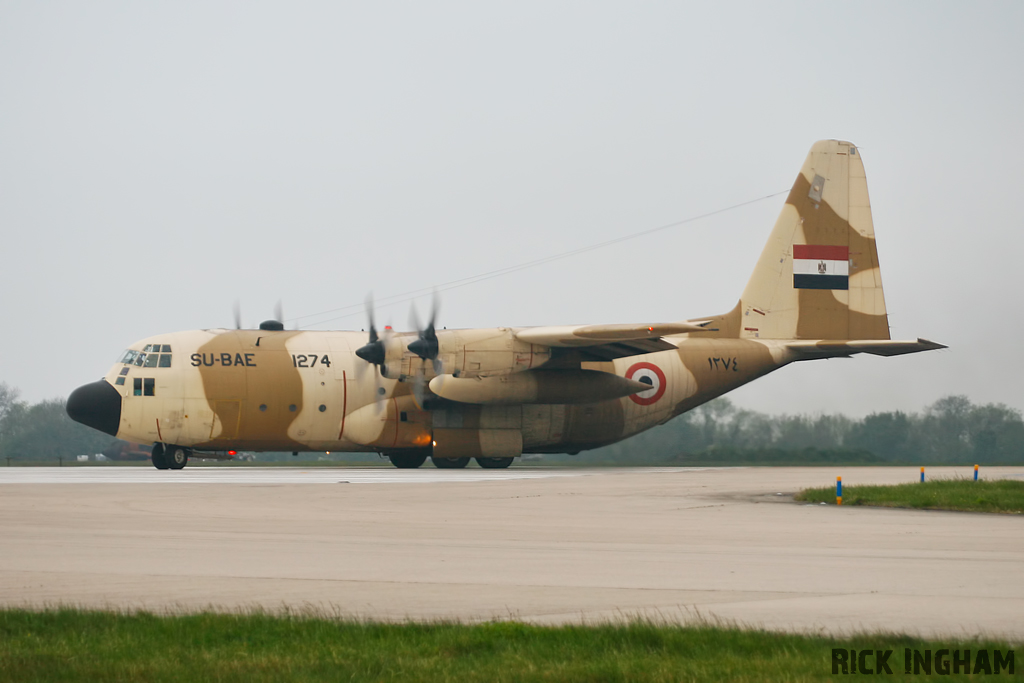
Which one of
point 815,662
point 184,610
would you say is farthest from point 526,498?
point 815,662

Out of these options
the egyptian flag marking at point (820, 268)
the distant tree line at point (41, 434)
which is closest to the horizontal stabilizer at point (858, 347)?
the egyptian flag marking at point (820, 268)

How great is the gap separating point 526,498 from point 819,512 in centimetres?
551

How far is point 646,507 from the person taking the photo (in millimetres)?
17609

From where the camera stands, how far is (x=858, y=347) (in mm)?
34562

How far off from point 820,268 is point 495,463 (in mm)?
13459

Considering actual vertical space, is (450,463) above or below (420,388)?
below

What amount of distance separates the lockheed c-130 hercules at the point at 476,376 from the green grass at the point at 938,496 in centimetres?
1063

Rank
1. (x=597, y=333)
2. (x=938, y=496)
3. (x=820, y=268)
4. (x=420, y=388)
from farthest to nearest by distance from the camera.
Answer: (x=820, y=268)
(x=420, y=388)
(x=597, y=333)
(x=938, y=496)

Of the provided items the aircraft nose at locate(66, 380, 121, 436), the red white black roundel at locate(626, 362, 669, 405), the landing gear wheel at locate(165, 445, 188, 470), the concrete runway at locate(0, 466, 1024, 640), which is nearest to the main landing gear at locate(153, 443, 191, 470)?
the landing gear wheel at locate(165, 445, 188, 470)

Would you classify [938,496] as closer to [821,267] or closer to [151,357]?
[821,267]

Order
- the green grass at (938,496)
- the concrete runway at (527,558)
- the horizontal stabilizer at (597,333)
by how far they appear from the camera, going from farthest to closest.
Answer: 1. the horizontal stabilizer at (597,333)
2. the green grass at (938,496)
3. the concrete runway at (527,558)

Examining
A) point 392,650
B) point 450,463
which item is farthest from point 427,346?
point 392,650

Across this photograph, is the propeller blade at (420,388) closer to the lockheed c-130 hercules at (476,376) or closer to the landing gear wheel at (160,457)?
the lockheed c-130 hercules at (476,376)

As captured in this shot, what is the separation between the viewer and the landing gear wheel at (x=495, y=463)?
3484cm
